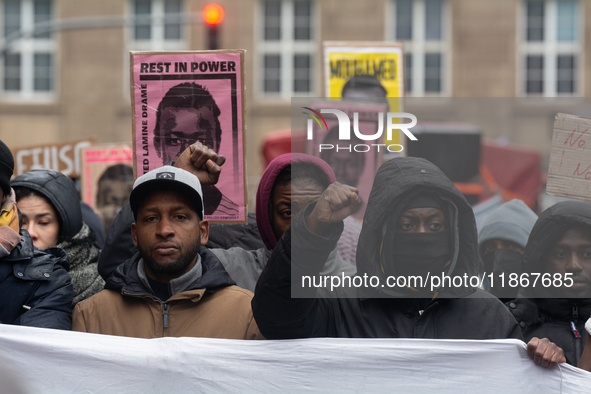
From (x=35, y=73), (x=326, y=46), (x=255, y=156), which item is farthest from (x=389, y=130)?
(x=35, y=73)

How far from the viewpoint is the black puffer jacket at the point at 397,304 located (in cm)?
235

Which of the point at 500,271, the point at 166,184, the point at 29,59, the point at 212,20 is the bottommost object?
the point at 500,271

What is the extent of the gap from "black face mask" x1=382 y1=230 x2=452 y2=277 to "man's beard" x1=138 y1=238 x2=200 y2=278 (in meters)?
0.60

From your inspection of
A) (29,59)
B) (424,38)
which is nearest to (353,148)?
(424,38)

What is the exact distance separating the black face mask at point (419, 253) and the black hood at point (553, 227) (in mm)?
317

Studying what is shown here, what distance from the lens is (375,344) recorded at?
7.73 ft

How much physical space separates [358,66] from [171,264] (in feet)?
7.23

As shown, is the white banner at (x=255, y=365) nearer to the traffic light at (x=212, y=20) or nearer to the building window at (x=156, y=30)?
the traffic light at (x=212, y=20)

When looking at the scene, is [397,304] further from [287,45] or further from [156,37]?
[156,37]

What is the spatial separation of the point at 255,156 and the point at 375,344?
1578 centimetres

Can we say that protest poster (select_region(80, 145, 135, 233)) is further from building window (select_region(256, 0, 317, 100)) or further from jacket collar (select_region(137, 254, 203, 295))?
building window (select_region(256, 0, 317, 100))

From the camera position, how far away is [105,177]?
5141 mm

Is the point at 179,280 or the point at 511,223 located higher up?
the point at 511,223

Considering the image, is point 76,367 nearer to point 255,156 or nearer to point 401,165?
point 401,165
